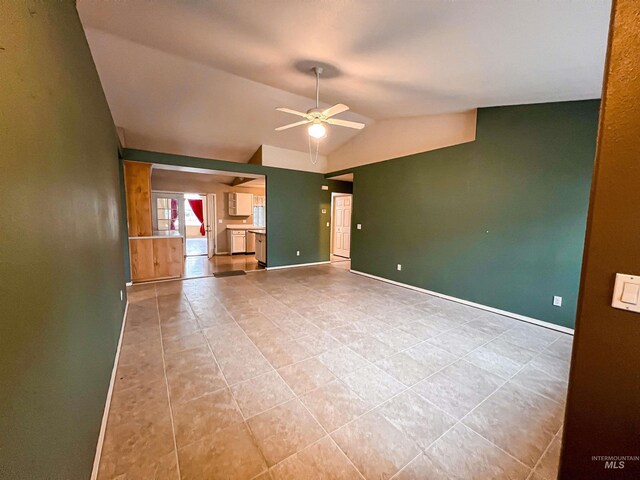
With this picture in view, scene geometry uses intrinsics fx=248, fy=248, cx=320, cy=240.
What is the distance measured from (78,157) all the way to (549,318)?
4.87 m

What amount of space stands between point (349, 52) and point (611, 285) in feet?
9.33

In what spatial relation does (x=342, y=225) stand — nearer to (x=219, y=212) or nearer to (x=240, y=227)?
(x=240, y=227)

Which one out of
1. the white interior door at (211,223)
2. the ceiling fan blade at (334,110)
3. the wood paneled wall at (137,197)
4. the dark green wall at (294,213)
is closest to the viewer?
the ceiling fan blade at (334,110)

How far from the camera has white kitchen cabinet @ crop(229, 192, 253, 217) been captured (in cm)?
824

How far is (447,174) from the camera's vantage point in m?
4.10

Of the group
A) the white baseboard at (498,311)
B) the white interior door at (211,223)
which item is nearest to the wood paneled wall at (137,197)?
the white interior door at (211,223)

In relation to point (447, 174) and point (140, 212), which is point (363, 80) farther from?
point (140, 212)

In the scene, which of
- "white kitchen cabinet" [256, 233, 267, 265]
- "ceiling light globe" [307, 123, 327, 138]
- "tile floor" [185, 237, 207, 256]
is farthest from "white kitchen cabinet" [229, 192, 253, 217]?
"ceiling light globe" [307, 123, 327, 138]

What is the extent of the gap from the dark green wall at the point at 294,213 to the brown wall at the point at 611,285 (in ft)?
18.3

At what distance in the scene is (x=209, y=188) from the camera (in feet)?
26.1

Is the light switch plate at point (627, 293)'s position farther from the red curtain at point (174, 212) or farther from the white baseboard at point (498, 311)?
the red curtain at point (174, 212)

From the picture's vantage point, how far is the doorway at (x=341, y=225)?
8.47 m

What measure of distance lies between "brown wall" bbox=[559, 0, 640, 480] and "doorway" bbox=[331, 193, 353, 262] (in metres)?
7.49

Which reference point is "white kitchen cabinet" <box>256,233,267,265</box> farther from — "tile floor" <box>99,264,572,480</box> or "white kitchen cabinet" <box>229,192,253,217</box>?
"tile floor" <box>99,264,572,480</box>
